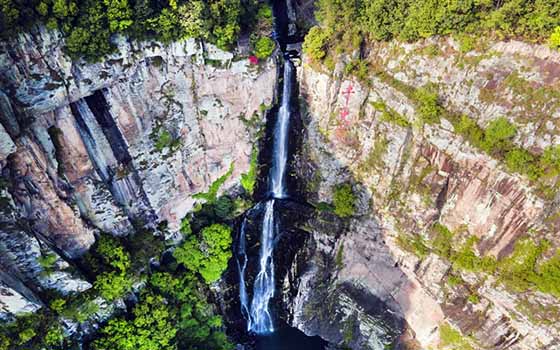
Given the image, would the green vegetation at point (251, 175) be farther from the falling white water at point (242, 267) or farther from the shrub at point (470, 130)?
the shrub at point (470, 130)

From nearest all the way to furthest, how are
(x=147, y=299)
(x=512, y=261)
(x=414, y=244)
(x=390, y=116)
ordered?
(x=512, y=261)
(x=390, y=116)
(x=147, y=299)
(x=414, y=244)

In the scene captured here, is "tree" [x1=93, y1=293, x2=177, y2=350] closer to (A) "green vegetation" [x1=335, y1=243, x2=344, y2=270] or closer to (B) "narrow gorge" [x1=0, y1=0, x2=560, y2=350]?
(B) "narrow gorge" [x1=0, y1=0, x2=560, y2=350]

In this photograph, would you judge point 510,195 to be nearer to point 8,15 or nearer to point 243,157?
point 243,157

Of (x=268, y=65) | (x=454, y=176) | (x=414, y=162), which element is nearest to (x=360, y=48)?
(x=268, y=65)

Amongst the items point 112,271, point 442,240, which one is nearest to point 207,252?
point 112,271

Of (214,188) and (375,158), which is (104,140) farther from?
(375,158)
